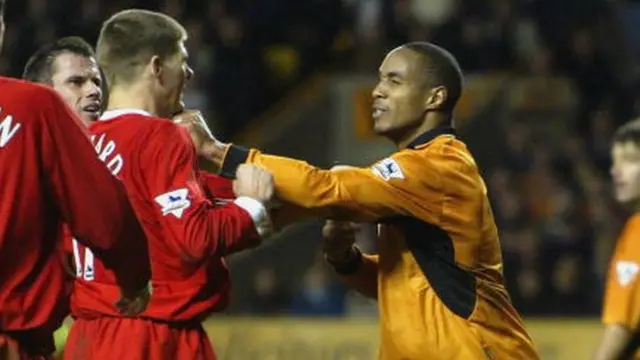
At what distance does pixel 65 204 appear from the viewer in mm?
3906

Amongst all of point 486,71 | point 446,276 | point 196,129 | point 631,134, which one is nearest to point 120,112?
point 196,129

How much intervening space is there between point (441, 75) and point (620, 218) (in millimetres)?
6890

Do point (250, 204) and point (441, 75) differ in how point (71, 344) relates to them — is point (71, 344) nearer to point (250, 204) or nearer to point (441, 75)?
point (250, 204)

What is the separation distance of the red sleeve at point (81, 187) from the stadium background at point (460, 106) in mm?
7061

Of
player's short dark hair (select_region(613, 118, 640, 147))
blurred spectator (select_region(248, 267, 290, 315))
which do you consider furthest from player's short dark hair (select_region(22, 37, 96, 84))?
blurred spectator (select_region(248, 267, 290, 315))

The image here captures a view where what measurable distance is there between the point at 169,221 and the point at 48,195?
721mm

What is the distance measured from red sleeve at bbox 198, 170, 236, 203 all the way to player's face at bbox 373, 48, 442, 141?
58cm

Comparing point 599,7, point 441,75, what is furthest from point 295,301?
point 441,75

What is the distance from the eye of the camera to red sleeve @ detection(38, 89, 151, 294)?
12.8ft

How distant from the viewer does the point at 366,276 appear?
596 centimetres

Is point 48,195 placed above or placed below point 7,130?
below

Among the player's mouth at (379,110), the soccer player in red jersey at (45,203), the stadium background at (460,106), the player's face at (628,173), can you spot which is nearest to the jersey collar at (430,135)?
the player's mouth at (379,110)

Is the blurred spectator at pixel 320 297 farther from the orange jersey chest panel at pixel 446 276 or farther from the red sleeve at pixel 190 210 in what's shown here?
the red sleeve at pixel 190 210

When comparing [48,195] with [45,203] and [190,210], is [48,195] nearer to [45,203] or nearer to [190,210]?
[45,203]
